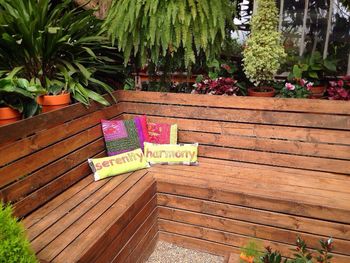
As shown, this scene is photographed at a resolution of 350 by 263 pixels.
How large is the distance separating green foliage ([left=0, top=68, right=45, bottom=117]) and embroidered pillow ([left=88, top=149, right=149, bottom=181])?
0.60 m

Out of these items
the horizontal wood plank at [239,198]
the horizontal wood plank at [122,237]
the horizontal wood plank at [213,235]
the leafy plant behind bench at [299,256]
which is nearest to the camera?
the leafy plant behind bench at [299,256]

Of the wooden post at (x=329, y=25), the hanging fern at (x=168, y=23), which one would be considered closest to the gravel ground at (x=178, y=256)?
the hanging fern at (x=168, y=23)

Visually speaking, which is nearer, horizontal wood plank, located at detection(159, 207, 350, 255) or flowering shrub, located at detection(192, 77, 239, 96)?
horizontal wood plank, located at detection(159, 207, 350, 255)

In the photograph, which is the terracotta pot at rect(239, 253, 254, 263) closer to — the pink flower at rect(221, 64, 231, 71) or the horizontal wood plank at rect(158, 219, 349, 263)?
the horizontal wood plank at rect(158, 219, 349, 263)

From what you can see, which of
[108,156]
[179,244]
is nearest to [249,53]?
[108,156]

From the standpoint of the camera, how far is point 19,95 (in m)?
1.75

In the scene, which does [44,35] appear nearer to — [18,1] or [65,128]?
[18,1]

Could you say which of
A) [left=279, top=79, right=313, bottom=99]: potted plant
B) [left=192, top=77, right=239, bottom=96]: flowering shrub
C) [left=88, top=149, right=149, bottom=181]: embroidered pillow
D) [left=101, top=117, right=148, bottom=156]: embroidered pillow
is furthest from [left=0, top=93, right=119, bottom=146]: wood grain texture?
[left=279, top=79, right=313, bottom=99]: potted plant

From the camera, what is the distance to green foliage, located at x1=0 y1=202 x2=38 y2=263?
995 mm

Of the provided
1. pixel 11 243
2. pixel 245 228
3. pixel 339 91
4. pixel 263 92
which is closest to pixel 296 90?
pixel 263 92

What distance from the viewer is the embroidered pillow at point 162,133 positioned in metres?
2.49

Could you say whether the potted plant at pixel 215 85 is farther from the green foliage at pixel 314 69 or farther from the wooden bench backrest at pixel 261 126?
the green foliage at pixel 314 69

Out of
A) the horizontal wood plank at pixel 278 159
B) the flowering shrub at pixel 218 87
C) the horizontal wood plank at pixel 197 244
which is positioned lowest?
the horizontal wood plank at pixel 197 244

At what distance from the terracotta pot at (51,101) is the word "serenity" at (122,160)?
1.66 ft
